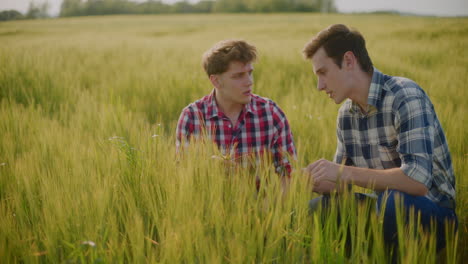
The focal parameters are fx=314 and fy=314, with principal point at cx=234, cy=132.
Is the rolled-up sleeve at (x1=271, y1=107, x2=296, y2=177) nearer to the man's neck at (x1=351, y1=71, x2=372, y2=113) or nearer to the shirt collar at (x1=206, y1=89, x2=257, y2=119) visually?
the shirt collar at (x1=206, y1=89, x2=257, y2=119)

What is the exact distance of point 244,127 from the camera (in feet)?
6.52

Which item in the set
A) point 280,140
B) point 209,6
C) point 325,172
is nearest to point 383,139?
point 325,172

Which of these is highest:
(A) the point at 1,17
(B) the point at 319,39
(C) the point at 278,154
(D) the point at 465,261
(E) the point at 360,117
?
(A) the point at 1,17

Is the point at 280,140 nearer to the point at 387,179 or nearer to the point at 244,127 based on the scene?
the point at 244,127

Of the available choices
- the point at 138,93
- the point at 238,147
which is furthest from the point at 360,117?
the point at 138,93

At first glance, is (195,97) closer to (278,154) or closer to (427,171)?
(278,154)

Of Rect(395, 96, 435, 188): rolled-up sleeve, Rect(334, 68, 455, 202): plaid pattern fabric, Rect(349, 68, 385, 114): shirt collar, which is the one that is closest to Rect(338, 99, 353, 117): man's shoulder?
Rect(334, 68, 455, 202): plaid pattern fabric

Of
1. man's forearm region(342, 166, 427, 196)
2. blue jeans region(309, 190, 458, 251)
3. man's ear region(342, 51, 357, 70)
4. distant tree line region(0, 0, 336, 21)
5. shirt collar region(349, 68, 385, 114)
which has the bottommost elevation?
blue jeans region(309, 190, 458, 251)

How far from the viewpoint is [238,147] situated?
1999 mm

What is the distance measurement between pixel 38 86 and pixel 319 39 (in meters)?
3.27

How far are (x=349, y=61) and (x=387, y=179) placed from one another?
651mm

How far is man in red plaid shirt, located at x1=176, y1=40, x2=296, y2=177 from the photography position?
1.93 meters

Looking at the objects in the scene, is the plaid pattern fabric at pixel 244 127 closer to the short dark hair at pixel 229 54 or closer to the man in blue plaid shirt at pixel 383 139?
the short dark hair at pixel 229 54

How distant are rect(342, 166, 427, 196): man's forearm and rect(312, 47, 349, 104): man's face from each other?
468 millimetres
